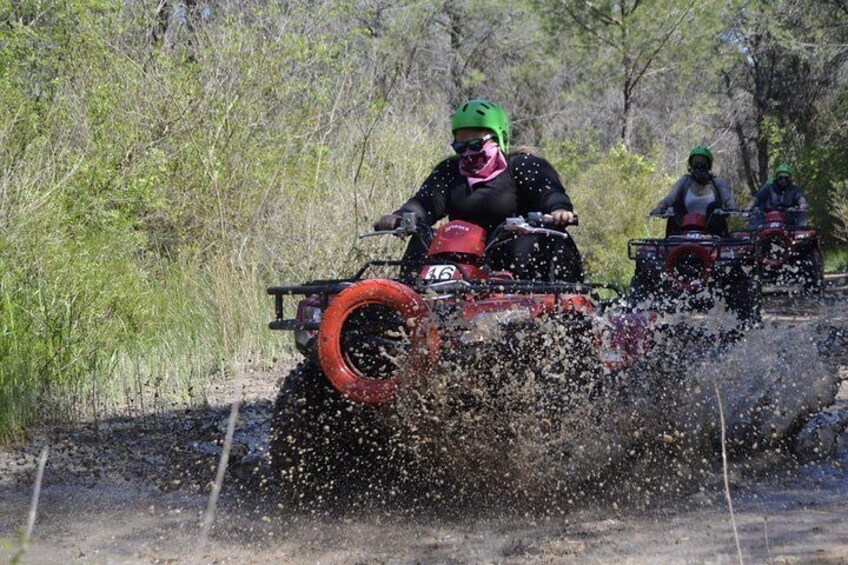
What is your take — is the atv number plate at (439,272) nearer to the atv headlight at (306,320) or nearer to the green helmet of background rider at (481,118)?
the atv headlight at (306,320)

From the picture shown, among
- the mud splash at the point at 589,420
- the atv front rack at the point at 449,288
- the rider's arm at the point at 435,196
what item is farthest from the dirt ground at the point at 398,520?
the rider's arm at the point at 435,196

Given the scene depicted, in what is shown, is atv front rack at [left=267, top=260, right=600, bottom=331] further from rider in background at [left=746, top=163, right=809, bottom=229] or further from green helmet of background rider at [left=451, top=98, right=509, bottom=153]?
rider in background at [left=746, top=163, right=809, bottom=229]

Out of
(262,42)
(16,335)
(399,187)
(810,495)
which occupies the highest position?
(262,42)

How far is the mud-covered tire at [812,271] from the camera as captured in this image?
52.6 ft

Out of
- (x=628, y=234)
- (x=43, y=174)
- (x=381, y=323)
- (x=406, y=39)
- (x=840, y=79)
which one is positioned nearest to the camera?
(x=381, y=323)

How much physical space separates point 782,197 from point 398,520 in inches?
571

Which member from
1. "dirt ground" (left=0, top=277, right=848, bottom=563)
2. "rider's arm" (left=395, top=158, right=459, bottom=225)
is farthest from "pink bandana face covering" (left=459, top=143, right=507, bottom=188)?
"dirt ground" (left=0, top=277, right=848, bottom=563)

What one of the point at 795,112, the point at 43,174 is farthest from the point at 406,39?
the point at 43,174

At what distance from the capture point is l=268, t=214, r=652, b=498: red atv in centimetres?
492

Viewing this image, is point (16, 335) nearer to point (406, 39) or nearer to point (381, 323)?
point (381, 323)

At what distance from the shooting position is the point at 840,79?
25.7 meters

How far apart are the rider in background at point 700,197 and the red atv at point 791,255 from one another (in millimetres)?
2517

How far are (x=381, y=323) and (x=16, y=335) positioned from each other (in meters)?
3.51

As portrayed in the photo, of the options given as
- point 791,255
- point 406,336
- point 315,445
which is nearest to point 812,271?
point 791,255
